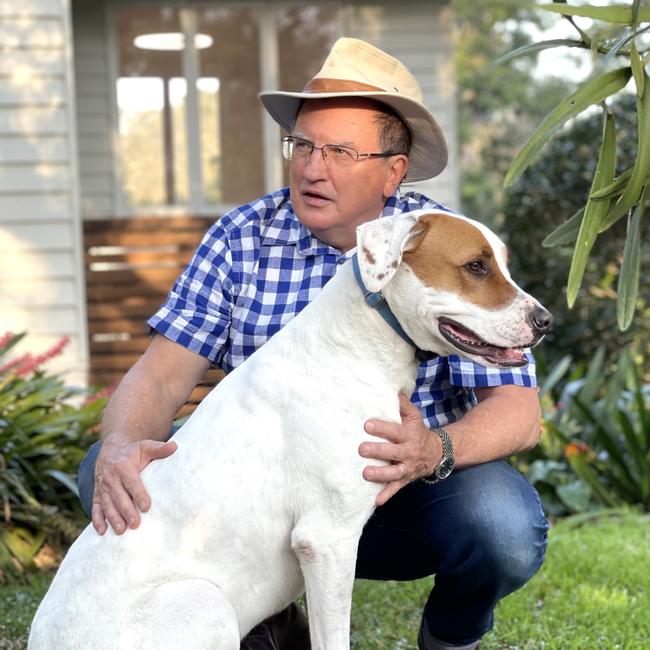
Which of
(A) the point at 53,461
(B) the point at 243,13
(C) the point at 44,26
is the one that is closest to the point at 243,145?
(B) the point at 243,13

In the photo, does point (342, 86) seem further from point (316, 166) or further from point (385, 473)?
point (385, 473)

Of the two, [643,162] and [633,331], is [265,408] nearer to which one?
[643,162]

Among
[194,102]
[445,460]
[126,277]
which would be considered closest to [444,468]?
[445,460]

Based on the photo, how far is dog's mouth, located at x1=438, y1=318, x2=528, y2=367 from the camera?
101 inches

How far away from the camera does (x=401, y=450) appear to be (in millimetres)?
2594

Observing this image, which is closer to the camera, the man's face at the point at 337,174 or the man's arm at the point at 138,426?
the man's arm at the point at 138,426

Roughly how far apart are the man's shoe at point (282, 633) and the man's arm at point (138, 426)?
0.62m

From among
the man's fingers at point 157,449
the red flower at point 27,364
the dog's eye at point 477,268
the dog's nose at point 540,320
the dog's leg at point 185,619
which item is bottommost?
the red flower at point 27,364

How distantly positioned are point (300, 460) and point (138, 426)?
65 centimetres

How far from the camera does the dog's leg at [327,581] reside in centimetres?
248

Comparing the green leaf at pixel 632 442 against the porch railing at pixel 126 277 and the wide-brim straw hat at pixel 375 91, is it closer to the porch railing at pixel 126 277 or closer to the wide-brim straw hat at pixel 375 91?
the wide-brim straw hat at pixel 375 91

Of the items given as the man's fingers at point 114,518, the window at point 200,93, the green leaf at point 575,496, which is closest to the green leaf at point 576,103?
the man's fingers at point 114,518

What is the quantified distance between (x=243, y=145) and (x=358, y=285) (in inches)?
318

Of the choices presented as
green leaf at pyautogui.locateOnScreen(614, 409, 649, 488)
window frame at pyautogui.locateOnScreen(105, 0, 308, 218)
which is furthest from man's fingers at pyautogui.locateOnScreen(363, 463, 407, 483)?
window frame at pyautogui.locateOnScreen(105, 0, 308, 218)
